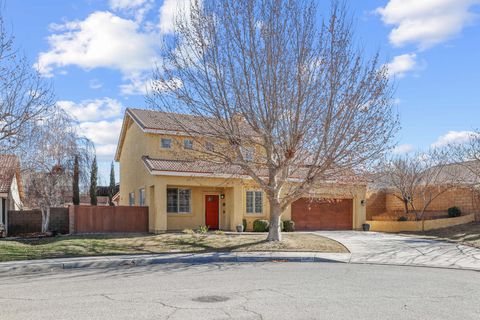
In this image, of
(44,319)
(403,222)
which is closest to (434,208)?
(403,222)

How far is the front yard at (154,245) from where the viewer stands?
16170mm

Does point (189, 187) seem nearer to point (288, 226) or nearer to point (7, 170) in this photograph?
point (288, 226)

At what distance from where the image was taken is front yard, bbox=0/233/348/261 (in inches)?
637

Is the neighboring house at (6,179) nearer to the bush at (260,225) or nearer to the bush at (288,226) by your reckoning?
the bush at (260,225)

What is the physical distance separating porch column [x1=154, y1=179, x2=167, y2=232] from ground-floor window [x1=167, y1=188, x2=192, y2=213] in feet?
5.44

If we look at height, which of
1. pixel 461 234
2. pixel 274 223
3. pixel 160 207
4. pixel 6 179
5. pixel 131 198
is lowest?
pixel 461 234

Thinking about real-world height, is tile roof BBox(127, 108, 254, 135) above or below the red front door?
above

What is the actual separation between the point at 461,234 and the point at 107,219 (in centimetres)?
1764

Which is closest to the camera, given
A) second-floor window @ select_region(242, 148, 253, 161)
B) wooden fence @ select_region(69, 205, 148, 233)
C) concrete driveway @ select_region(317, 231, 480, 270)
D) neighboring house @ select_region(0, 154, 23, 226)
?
concrete driveway @ select_region(317, 231, 480, 270)

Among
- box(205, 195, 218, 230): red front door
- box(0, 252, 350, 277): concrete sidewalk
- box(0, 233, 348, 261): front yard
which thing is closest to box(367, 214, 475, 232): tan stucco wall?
box(0, 233, 348, 261): front yard

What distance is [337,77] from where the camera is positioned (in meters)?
16.5

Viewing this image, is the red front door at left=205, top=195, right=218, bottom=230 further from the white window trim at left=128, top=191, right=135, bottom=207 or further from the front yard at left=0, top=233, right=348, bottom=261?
the white window trim at left=128, top=191, right=135, bottom=207

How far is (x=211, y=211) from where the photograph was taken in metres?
26.2

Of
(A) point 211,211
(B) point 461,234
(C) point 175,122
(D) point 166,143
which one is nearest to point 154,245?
(C) point 175,122
